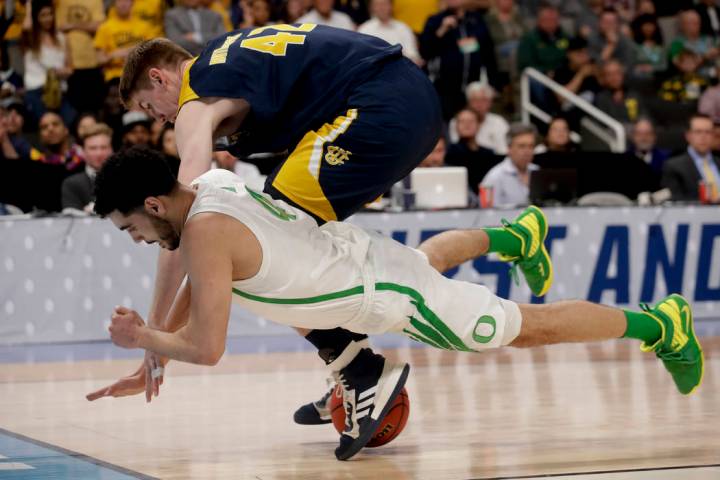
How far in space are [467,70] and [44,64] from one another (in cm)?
389

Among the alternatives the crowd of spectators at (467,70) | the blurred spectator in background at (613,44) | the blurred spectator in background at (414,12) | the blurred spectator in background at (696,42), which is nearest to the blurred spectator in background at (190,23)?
the crowd of spectators at (467,70)

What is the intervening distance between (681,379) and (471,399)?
1141mm

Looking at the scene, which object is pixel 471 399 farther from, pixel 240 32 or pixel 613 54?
pixel 613 54

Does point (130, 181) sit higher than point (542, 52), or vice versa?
point (130, 181)

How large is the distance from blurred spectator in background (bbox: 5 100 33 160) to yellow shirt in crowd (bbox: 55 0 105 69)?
0.72 m

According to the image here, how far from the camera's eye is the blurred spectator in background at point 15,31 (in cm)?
1116

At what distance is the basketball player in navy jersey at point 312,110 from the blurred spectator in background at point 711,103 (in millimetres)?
9178

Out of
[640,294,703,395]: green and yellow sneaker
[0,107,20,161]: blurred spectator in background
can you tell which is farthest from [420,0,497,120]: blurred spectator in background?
[640,294,703,395]: green and yellow sneaker

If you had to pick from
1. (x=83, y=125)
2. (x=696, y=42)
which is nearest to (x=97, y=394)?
Answer: (x=83, y=125)

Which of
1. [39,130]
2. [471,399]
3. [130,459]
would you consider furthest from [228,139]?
[39,130]

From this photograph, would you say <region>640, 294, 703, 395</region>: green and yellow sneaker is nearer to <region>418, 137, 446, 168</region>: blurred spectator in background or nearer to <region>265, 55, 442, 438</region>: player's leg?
<region>265, 55, 442, 438</region>: player's leg

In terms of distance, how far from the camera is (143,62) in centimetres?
454

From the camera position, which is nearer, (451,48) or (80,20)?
(80,20)

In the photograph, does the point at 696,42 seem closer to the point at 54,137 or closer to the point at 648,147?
the point at 648,147
